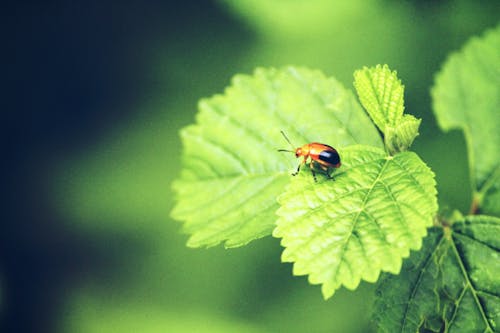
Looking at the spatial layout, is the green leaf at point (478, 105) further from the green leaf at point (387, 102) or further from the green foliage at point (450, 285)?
the green leaf at point (387, 102)

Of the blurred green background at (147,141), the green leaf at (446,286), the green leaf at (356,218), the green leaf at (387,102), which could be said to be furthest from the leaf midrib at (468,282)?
the blurred green background at (147,141)

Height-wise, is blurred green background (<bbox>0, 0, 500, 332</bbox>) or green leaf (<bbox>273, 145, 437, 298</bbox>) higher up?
blurred green background (<bbox>0, 0, 500, 332</bbox>)

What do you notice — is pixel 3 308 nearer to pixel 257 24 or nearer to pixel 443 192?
pixel 257 24

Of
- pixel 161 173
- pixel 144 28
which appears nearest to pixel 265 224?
pixel 161 173

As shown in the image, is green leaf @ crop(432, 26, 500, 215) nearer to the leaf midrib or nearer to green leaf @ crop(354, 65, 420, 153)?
the leaf midrib

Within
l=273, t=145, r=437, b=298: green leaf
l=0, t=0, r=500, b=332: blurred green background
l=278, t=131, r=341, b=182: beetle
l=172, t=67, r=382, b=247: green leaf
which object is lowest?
l=273, t=145, r=437, b=298: green leaf

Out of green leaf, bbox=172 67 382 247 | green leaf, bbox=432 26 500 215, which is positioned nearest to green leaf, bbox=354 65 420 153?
green leaf, bbox=172 67 382 247
